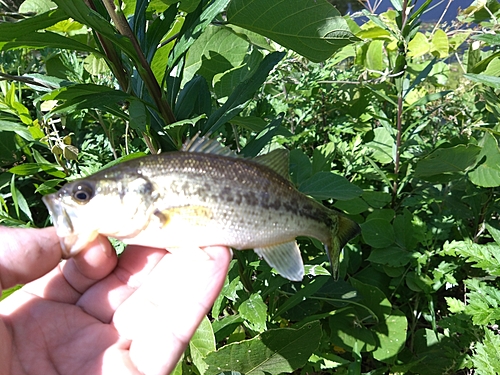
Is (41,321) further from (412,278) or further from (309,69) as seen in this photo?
(309,69)

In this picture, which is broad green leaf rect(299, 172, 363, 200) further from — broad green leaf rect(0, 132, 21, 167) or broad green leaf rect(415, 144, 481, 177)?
broad green leaf rect(0, 132, 21, 167)

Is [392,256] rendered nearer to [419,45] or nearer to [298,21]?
[298,21]

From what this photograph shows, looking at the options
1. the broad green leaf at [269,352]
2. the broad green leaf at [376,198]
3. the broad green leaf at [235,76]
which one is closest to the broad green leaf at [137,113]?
the broad green leaf at [235,76]

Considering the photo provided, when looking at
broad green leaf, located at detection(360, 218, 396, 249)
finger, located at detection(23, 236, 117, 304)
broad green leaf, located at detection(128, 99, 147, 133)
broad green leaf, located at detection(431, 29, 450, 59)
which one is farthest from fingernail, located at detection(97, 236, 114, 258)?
broad green leaf, located at detection(431, 29, 450, 59)

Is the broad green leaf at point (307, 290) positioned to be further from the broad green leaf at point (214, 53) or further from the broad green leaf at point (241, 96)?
the broad green leaf at point (214, 53)

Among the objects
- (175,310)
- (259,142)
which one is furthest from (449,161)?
(175,310)

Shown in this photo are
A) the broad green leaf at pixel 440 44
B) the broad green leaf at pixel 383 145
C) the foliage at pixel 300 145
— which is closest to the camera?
the foliage at pixel 300 145
